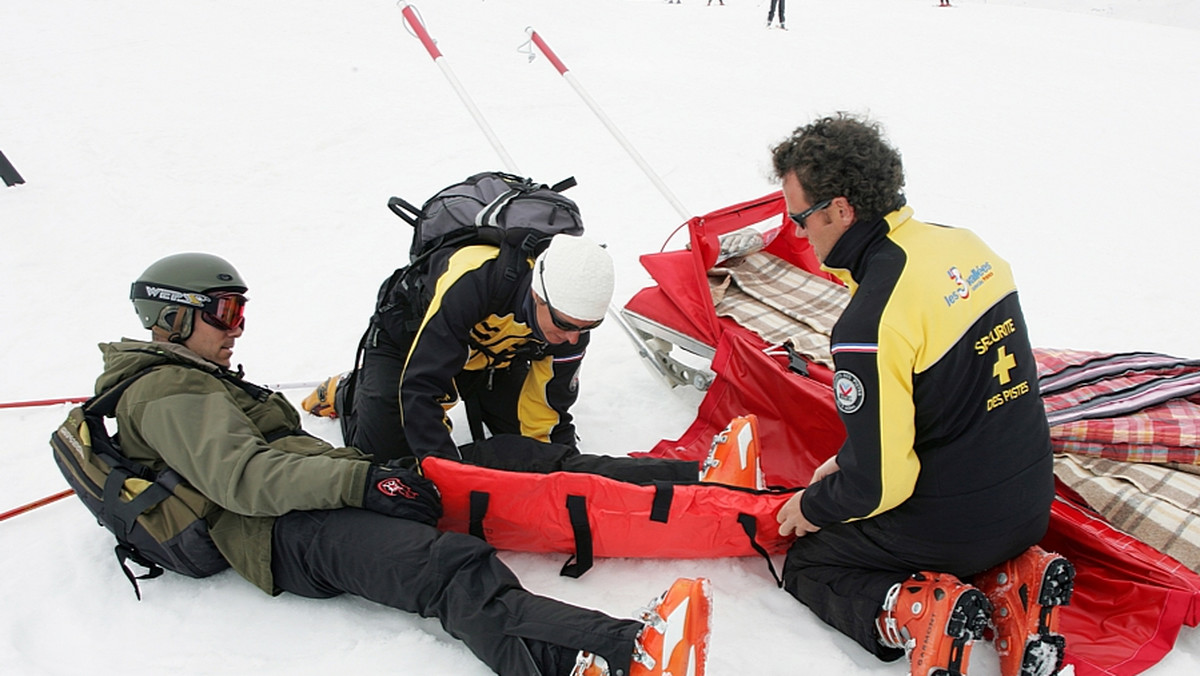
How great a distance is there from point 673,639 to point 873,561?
714 millimetres

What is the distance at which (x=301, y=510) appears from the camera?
2.34 m

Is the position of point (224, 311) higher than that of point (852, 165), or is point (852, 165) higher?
point (852, 165)

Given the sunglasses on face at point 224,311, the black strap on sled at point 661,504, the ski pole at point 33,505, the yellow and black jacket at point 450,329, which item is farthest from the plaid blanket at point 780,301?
the ski pole at point 33,505

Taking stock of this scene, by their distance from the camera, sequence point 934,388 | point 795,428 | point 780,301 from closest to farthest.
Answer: point 934,388 → point 795,428 → point 780,301

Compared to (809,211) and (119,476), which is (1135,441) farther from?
(119,476)

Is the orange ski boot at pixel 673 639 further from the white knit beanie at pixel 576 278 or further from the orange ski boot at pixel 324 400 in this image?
the orange ski boot at pixel 324 400

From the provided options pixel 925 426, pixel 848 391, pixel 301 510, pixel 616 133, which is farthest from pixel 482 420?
pixel 616 133

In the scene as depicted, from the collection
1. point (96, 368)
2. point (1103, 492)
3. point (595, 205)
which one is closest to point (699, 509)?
point (1103, 492)

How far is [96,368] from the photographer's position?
4223 millimetres

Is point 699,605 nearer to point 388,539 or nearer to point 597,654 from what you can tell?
point 597,654

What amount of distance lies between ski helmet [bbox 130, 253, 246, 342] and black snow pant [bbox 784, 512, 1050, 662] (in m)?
2.14

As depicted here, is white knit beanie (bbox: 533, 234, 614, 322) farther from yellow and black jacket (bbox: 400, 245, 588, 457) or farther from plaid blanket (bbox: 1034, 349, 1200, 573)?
plaid blanket (bbox: 1034, 349, 1200, 573)

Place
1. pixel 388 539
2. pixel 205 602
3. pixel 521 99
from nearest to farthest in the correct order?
pixel 388 539
pixel 205 602
pixel 521 99

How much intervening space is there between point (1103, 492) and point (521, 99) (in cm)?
751
